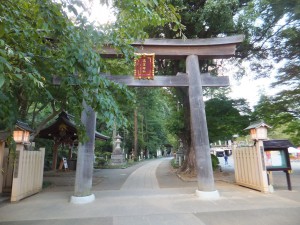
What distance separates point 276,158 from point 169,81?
15.6 ft

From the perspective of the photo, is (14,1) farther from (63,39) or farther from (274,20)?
(274,20)

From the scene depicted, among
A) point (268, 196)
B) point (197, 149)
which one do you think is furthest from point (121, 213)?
point (268, 196)

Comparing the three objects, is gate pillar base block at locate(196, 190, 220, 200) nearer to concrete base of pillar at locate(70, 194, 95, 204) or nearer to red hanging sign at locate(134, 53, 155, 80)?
concrete base of pillar at locate(70, 194, 95, 204)

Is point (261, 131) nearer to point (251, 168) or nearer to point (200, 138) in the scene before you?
point (251, 168)

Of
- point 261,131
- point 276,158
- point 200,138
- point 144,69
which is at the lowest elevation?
point 276,158

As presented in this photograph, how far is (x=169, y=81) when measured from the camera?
741 centimetres

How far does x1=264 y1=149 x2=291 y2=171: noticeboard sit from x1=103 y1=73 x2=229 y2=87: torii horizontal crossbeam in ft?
9.83

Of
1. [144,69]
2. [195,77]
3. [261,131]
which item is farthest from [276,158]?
[144,69]

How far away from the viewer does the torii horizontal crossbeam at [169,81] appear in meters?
7.25

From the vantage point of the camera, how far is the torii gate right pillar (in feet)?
21.8

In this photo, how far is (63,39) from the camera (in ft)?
11.7

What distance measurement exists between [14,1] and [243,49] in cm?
1128

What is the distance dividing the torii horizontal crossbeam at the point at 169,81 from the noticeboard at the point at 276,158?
9.83 ft

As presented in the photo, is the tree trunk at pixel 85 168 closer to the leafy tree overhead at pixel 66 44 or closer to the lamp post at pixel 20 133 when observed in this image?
the lamp post at pixel 20 133
